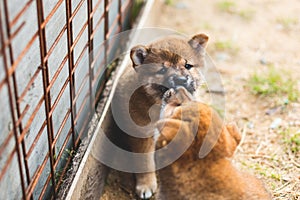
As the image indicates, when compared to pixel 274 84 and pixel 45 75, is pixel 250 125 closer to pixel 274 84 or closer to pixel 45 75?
pixel 274 84

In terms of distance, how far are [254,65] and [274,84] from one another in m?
0.52

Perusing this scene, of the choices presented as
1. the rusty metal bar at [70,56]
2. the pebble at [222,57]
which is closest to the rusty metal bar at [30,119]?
the rusty metal bar at [70,56]

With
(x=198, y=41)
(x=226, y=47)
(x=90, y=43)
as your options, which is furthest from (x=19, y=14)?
(x=226, y=47)

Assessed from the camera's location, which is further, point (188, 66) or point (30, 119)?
point (188, 66)

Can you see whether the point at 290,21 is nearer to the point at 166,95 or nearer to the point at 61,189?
the point at 166,95

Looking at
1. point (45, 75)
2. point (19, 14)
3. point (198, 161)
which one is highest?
point (19, 14)

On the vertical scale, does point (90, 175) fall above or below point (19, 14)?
below

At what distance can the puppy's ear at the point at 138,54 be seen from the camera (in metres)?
3.93

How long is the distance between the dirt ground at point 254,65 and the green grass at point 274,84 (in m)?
0.05

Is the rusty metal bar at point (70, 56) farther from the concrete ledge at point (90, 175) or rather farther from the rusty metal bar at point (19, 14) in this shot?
the rusty metal bar at point (19, 14)

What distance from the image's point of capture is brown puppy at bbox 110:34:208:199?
3.94 meters

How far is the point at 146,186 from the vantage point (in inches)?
169

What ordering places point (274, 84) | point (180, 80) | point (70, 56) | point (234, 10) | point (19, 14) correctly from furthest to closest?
point (234, 10), point (274, 84), point (180, 80), point (70, 56), point (19, 14)

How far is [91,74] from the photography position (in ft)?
13.7
